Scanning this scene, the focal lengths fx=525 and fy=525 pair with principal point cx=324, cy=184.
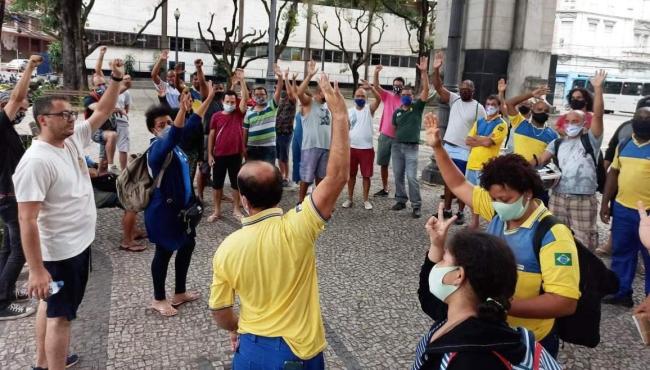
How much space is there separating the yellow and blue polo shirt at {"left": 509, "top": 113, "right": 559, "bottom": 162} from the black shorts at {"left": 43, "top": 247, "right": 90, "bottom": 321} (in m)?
4.53

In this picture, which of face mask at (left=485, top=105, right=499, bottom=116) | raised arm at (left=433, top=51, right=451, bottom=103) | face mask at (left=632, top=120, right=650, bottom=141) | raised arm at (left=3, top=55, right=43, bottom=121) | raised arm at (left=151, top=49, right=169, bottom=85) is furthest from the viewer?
raised arm at (left=433, top=51, right=451, bottom=103)

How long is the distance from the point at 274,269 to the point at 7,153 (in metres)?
2.94

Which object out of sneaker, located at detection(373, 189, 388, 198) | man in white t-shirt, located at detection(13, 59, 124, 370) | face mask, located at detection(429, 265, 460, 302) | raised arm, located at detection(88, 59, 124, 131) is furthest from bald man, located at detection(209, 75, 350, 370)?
sneaker, located at detection(373, 189, 388, 198)

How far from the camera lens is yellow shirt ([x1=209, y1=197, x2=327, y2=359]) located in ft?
7.08

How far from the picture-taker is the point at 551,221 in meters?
2.37

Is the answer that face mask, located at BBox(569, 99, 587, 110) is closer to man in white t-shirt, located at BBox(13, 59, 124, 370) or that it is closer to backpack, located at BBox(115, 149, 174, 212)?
backpack, located at BBox(115, 149, 174, 212)

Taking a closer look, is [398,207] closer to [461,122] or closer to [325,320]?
[461,122]

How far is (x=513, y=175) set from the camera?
2467 millimetres

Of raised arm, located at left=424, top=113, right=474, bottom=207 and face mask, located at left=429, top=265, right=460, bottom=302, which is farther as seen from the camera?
raised arm, located at left=424, top=113, right=474, bottom=207

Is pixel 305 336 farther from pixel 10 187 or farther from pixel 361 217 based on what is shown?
pixel 361 217

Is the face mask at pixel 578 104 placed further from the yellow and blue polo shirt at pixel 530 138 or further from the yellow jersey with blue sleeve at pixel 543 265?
the yellow jersey with blue sleeve at pixel 543 265

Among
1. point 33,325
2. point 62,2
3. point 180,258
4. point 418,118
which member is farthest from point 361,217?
point 62,2

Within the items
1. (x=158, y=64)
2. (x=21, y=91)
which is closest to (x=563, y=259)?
(x=21, y=91)

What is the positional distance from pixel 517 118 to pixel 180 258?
4.21m
